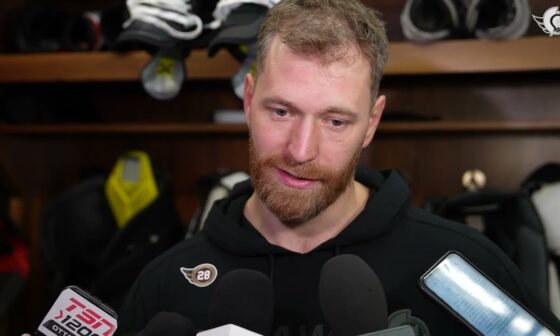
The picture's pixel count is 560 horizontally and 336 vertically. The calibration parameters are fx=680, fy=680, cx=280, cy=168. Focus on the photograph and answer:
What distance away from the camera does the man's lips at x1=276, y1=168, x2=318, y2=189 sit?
73 centimetres

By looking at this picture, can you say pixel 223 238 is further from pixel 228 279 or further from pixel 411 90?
pixel 411 90

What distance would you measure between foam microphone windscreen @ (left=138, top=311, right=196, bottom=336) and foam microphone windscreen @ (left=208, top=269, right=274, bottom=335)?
0.03 m

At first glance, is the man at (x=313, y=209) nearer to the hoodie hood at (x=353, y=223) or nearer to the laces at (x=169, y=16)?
the hoodie hood at (x=353, y=223)

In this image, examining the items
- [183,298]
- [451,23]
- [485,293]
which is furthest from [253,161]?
[451,23]

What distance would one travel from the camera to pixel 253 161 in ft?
2.59

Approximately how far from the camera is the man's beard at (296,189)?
2.39 feet

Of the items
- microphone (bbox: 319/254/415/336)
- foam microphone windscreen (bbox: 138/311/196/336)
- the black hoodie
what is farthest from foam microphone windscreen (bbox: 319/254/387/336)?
the black hoodie

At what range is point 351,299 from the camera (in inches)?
21.0

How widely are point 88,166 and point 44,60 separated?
42cm

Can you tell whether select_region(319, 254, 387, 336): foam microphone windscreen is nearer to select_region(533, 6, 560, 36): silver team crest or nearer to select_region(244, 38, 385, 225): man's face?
select_region(244, 38, 385, 225): man's face

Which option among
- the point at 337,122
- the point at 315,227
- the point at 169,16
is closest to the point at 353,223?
the point at 315,227

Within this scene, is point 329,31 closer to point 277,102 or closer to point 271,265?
point 277,102

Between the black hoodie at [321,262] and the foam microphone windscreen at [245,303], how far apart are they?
201 mm

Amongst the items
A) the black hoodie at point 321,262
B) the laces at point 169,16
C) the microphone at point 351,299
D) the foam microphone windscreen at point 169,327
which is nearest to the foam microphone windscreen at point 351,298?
the microphone at point 351,299
